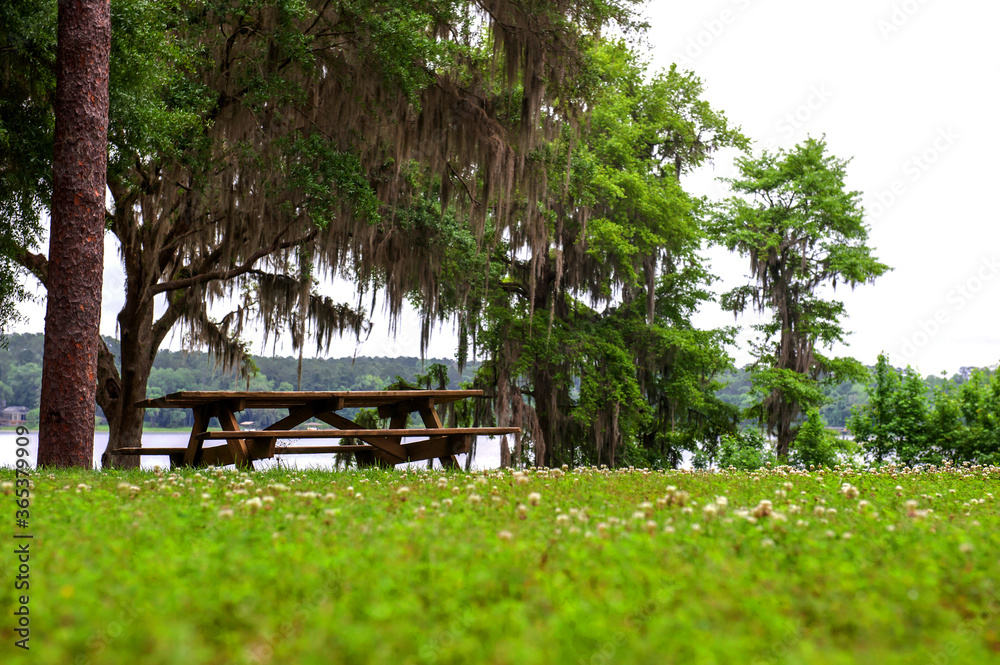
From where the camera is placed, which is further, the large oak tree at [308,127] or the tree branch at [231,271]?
the tree branch at [231,271]

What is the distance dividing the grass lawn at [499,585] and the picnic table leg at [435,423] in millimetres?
4389

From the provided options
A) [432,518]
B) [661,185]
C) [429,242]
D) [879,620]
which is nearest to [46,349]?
[432,518]

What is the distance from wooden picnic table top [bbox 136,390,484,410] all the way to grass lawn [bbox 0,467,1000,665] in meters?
3.35

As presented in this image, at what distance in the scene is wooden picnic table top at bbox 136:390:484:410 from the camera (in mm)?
7445

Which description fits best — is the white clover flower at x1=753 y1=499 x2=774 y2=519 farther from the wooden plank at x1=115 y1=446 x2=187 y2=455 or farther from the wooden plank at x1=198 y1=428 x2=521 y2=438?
the wooden plank at x1=115 y1=446 x2=187 y2=455

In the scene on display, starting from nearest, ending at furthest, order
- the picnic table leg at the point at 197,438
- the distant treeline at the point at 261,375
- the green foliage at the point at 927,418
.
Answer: the picnic table leg at the point at 197,438 < the green foliage at the point at 927,418 < the distant treeline at the point at 261,375

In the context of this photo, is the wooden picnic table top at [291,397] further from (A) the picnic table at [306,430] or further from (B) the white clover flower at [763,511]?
(B) the white clover flower at [763,511]

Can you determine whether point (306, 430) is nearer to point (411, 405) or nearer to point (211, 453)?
point (211, 453)

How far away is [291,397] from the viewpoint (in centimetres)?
788

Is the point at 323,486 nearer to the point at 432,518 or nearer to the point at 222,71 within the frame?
the point at 432,518

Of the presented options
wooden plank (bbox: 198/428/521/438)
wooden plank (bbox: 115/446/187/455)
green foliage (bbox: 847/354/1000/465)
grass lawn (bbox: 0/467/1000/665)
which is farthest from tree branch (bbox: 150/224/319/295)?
green foliage (bbox: 847/354/1000/465)

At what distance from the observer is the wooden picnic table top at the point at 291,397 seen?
745 centimetres

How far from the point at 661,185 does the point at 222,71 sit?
1188 centimetres

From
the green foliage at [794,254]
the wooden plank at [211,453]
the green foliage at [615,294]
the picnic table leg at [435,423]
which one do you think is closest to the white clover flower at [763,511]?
the picnic table leg at [435,423]
